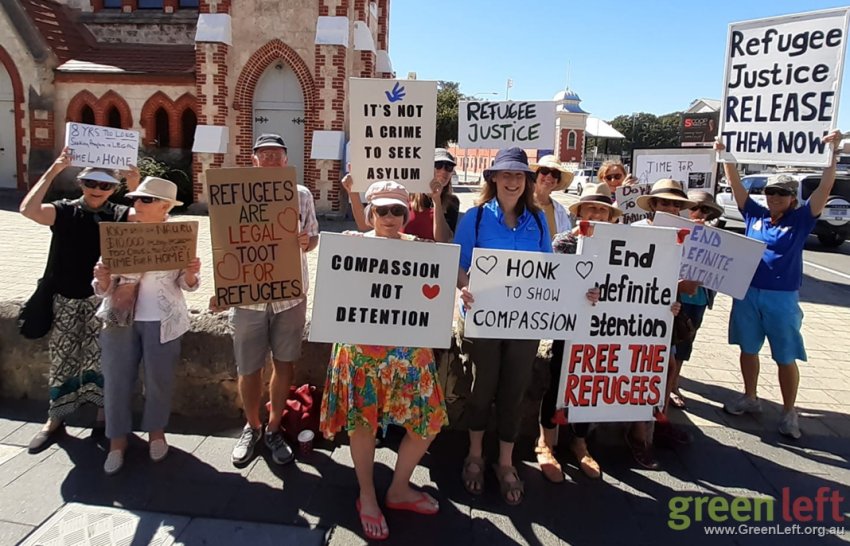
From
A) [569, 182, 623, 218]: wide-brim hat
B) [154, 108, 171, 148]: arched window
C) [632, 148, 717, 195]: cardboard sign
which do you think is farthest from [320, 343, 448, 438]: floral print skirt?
[154, 108, 171, 148]: arched window

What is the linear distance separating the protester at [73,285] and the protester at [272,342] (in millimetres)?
1010

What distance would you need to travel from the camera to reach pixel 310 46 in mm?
14781

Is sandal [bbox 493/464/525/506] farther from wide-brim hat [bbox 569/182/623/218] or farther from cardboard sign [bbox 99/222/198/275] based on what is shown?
cardboard sign [bbox 99/222/198/275]

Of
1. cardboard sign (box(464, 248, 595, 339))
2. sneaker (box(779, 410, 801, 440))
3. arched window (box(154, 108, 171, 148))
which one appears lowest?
sneaker (box(779, 410, 801, 440))

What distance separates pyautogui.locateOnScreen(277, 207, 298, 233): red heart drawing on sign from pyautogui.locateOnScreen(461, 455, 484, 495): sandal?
6.02 ft

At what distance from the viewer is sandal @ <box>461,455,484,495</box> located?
129 inches

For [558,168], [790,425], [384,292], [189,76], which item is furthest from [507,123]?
[189,76]

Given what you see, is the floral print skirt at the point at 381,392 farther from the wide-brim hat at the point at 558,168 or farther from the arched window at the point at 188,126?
the arched window at the point at 188,126

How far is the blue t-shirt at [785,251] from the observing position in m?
4.07

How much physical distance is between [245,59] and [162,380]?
1388 cm

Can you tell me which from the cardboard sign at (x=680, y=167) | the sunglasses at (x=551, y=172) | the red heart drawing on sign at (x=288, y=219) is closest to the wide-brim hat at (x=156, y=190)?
the red heart drawing on sign at (x=288, y=219)

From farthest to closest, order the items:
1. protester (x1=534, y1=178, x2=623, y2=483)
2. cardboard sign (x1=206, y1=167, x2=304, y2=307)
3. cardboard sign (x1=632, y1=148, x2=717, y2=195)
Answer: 1. cardboard sign (x1=632, y1=148, x2=717, y2=195)
2. protester (x1=534, y1=178, x2=623, y2=483)
3. cardboard sign (x1=206, y1=167, x2=304, y2=307)

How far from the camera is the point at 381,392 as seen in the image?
2957mm

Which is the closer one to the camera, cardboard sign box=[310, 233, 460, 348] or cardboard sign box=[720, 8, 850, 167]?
cardboard sign box=[310, 233, 460, 348]
